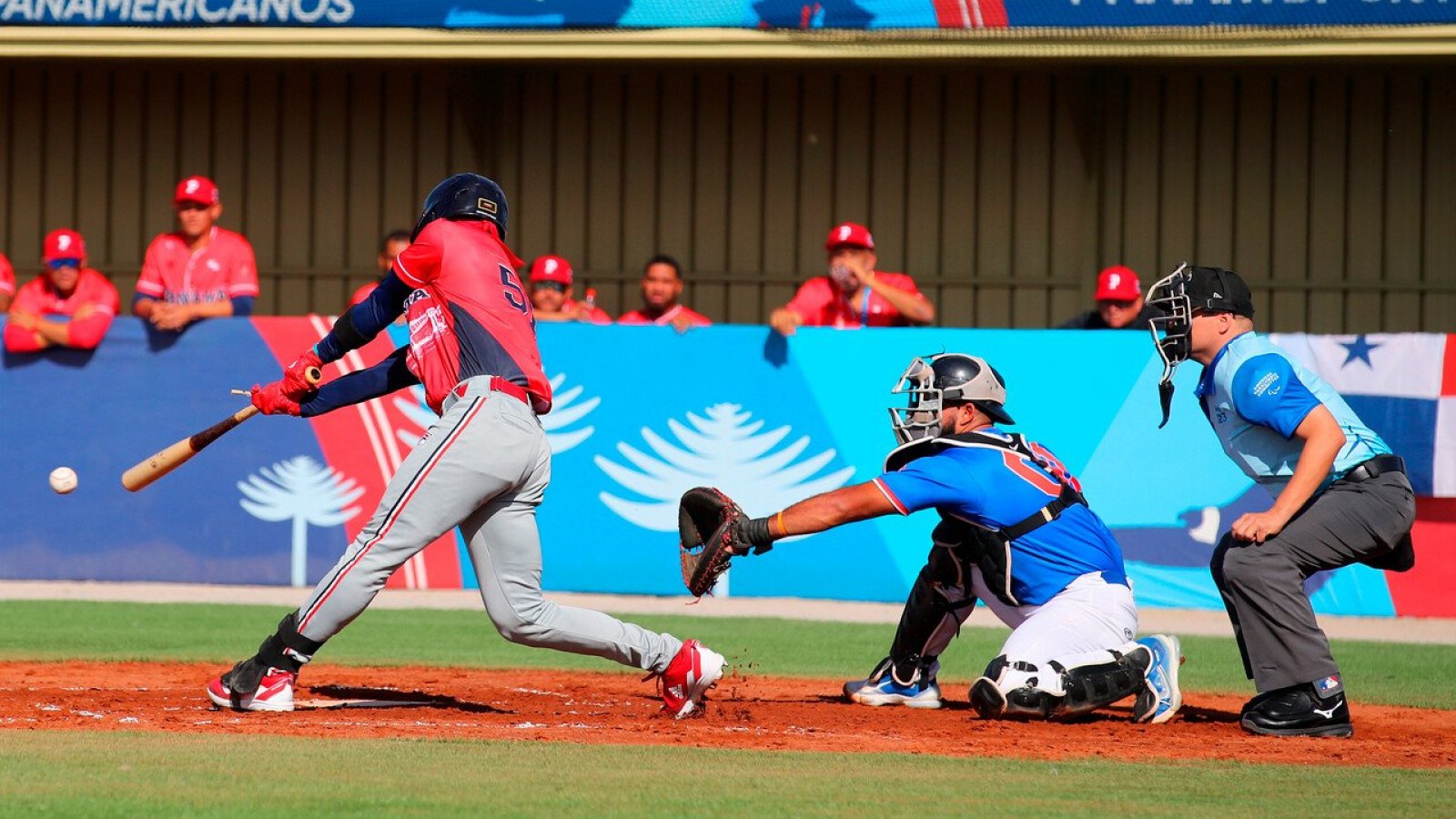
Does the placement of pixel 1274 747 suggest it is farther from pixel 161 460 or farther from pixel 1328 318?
pixel 1328 318

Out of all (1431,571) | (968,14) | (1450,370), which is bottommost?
(1431,571)

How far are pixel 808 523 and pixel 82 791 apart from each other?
2480 mm

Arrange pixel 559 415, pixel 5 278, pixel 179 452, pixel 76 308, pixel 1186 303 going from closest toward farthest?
pixel 1186 303
pixel 179 452
pixel 559 415
pixel 76 308
pixel 5 278

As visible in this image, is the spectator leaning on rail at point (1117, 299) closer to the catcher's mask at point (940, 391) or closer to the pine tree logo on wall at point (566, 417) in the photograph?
the pine tree logo on wall at point (566, 417)

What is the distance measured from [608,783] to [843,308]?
23.8 feet

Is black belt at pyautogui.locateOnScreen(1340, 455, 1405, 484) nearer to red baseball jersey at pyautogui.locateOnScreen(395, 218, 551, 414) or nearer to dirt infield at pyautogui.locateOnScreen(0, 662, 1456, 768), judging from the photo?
dirt infield at pyautogui.locateOnScreen(0, 662, 1456, 768)

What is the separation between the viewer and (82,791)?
4840 mm

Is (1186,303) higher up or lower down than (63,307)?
lower down

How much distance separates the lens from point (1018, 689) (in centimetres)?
639

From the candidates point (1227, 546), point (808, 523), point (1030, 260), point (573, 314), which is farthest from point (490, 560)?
point (1030, 260)

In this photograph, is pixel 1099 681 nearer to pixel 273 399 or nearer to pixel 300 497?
pixel 273 399

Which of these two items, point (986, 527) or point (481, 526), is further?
point (986, 527)

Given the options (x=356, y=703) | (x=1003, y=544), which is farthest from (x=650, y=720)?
(x=1003, y=544)

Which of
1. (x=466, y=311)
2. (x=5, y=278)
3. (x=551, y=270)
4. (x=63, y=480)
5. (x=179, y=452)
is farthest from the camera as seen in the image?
(x=5, y=278)
